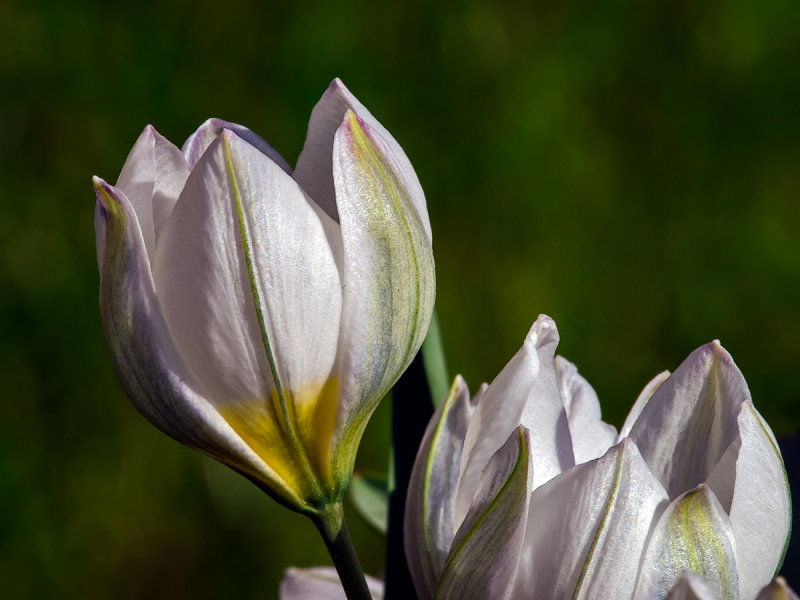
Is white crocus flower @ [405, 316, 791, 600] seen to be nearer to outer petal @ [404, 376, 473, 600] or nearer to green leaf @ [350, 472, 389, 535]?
outer petal @ [404, 376, 473, 600]

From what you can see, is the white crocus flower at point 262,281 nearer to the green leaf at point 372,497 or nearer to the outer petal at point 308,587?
the outer petal at point 308,587

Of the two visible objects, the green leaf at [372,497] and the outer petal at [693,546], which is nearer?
the outer petal at [693,546]

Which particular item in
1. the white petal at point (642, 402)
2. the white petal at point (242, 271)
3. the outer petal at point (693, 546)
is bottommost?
the outer petal at point (693, 546)

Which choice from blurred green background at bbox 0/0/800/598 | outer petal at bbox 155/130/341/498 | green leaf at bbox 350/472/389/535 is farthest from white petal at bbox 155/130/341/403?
blurred green background at bbox 0/0/800/598

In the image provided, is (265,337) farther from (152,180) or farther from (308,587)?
(308,587)

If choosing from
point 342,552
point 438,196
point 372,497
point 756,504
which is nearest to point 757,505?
point 756,504

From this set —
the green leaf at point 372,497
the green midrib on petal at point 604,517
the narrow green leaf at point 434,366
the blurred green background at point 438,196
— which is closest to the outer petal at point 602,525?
the green midrib on petal at point 604,517

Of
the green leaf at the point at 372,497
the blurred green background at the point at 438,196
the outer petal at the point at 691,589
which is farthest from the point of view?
the blurred green background at the point at 438,196
